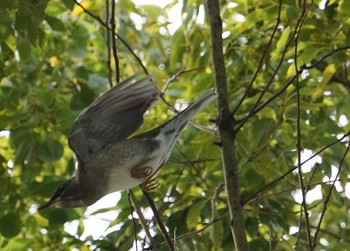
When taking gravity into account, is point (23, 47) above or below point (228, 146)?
above

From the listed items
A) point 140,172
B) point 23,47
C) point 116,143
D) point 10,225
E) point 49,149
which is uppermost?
point 23,47

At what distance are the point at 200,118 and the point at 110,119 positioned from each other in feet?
2.25

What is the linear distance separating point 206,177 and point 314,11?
2.52 ft

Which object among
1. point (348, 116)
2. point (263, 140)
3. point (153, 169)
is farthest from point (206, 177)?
point (153, 169)

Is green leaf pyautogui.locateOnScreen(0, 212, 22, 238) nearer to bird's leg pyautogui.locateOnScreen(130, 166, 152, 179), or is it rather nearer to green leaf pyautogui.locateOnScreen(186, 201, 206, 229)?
green leaf pyautogui.locateOnScreen(186, 201, 206, 229)

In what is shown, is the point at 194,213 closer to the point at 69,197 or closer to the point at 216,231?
the point at 216,231

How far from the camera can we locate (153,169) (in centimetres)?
265

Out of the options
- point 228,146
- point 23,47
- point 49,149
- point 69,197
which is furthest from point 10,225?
point 228,146

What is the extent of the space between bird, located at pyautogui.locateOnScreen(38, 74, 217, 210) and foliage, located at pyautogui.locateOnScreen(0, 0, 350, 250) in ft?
1.18

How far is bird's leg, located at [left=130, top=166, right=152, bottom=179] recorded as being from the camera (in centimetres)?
257

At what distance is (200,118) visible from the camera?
10.9 ft

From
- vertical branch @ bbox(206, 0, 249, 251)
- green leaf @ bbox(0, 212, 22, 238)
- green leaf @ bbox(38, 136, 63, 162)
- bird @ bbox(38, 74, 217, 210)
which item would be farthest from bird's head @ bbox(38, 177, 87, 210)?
green leaf @ bbox(38, 136, 63, 162)

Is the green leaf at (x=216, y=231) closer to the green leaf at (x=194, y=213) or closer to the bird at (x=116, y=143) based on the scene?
the green leaf at (x=194, y=213)

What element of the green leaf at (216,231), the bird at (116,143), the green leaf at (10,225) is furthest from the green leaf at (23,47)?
the green leaf at (216,231)
